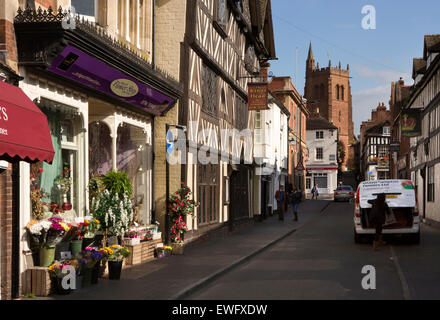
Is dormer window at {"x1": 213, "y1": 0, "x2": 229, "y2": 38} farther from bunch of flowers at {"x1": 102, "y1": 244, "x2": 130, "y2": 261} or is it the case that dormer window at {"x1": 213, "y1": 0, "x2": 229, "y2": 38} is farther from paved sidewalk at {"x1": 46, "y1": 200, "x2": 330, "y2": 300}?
bunch of flowers at {"x1": 102, "y1": 244, "x2": 130, "y2": 261}

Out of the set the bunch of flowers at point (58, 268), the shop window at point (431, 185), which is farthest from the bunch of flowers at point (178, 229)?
the shop window at point (431, 185)

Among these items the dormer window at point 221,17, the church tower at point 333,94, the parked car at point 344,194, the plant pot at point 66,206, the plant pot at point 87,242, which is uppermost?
the church tower at point 333,94

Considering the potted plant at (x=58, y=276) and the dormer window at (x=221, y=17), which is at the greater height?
the dormer window at (x=221, y=17)

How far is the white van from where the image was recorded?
A: 58.6ft

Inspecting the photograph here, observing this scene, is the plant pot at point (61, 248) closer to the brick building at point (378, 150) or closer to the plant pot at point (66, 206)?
the plant pot at point (66, 206)

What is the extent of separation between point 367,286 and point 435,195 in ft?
70.6

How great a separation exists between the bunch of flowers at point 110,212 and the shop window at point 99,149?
1144mm

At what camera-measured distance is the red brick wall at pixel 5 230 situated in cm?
875

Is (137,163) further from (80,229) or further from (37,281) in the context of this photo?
(37,281)

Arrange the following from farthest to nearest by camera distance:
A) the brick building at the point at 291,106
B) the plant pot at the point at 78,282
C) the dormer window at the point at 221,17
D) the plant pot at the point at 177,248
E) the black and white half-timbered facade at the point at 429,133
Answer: the brick building at the point at 291,106, the black and white half-timbered facade at the point at 429,133, the dormer window at the point at 221,17, the plant pot at the point at 177,248, the plant pot at the point at 78,282

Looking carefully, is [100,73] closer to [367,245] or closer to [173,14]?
[173,14]

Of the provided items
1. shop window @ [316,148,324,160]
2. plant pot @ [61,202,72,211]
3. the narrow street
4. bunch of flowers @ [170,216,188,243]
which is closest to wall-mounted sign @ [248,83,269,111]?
the narrow street
